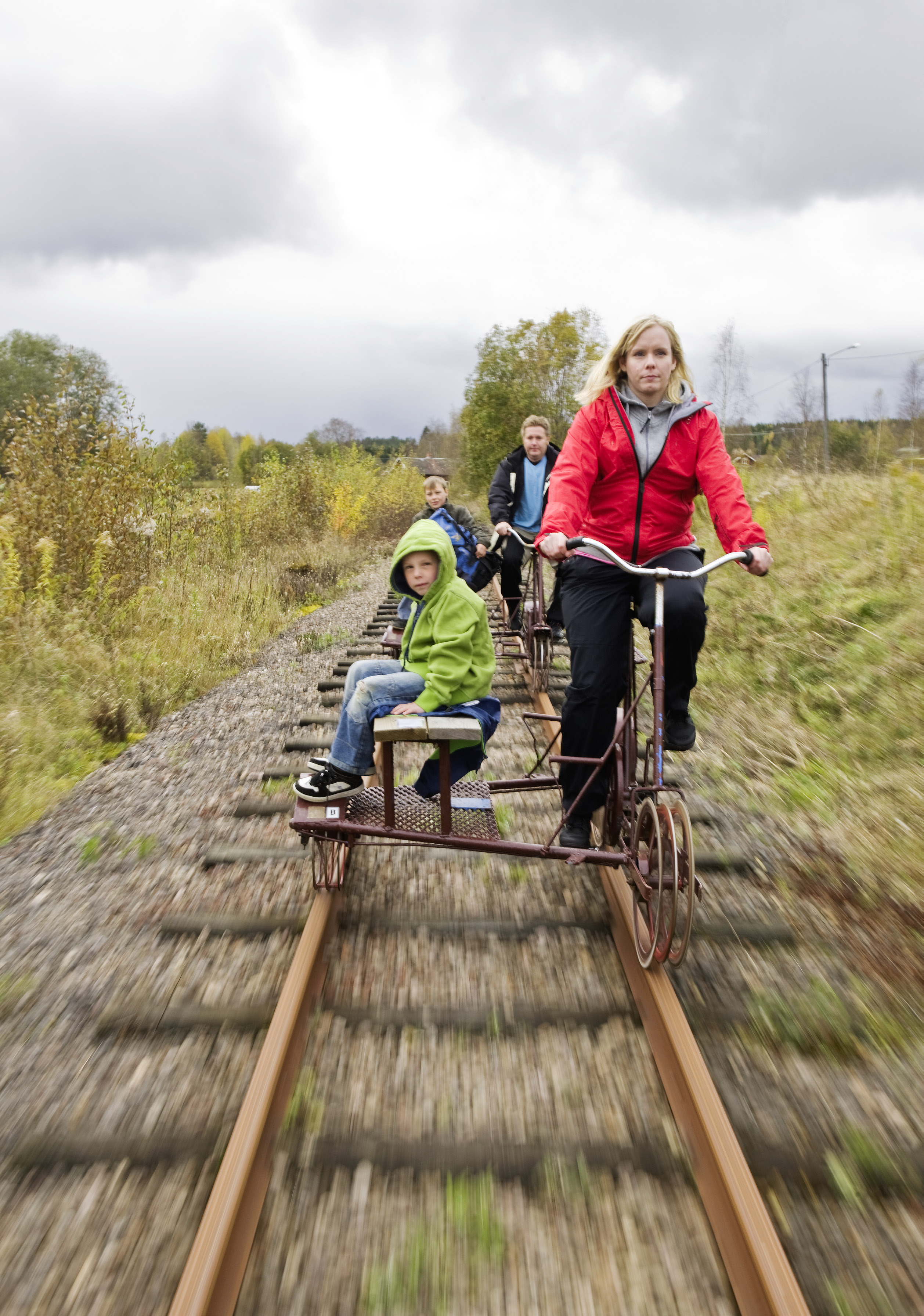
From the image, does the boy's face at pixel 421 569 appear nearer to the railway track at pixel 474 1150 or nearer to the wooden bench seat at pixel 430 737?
the wooden bench seat at pixel 430 737

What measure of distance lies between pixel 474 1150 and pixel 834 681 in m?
4.51

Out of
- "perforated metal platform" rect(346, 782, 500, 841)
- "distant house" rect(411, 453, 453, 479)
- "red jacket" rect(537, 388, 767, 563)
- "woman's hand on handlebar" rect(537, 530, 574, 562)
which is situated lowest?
"perforated metal platform" rect(346, 782, 500, 841)

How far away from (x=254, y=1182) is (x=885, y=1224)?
1.59 metres

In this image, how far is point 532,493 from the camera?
6.88 metres

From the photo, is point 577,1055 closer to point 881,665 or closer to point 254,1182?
point 254,1182

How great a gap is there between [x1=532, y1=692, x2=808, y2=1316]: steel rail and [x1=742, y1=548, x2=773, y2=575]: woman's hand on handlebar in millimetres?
1404

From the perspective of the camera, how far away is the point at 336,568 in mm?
15172

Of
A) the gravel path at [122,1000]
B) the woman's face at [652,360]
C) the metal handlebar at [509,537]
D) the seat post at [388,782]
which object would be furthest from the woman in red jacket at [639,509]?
the metal handlebar at [509,537]

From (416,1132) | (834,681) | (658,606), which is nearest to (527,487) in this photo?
(834,681)

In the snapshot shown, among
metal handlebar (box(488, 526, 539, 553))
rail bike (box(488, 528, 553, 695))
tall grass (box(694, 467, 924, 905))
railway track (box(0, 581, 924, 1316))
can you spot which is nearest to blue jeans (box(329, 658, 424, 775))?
railway track (box(0, 581, 924, 1316))

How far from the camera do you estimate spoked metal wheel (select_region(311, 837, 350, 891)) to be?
10.6 ft

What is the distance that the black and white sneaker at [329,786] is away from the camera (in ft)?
10.7

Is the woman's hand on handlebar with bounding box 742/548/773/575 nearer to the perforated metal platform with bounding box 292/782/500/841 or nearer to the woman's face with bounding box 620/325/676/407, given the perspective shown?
the woman's face with bounding box 620/325/676/407

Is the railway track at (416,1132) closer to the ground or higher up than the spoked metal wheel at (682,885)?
closer to the ground
